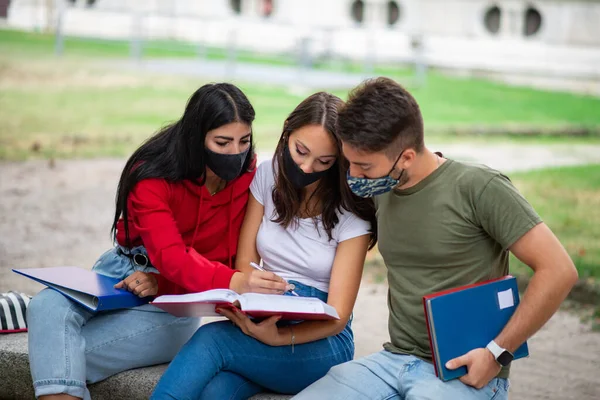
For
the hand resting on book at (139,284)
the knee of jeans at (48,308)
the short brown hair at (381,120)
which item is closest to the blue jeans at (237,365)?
the hand resting on book at (139,284)

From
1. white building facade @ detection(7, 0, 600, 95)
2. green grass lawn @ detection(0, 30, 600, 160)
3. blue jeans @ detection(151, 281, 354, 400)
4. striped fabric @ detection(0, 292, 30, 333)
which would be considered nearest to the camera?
blue jeans @ detection(151, 281, 354, 400)

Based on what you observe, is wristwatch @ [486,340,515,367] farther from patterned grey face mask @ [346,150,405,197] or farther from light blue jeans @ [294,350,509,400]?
patterned grey face mask @ [346,150,405,197]

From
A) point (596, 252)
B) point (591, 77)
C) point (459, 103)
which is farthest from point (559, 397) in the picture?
point (591, 77)

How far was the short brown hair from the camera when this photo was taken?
2875 millimetres

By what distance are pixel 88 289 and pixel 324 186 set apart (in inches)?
36.3

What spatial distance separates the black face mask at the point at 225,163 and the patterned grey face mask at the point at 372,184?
1.76ft

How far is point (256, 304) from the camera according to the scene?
2.92 metres

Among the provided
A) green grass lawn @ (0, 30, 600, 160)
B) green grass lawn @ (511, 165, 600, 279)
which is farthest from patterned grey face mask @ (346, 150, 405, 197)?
green grass lawn @ (0, 30, 600, 160)

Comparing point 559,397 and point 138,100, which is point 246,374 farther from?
point 138,100

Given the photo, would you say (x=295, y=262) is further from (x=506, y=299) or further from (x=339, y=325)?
(x=506, y=299)

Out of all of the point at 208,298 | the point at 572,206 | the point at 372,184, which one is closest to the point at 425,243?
the point at 372,184

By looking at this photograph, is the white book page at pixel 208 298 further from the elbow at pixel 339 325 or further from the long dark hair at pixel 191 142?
the long dark hair at pixel 191 142

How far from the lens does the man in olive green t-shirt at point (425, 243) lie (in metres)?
2.80

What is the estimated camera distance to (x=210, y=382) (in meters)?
3.13
